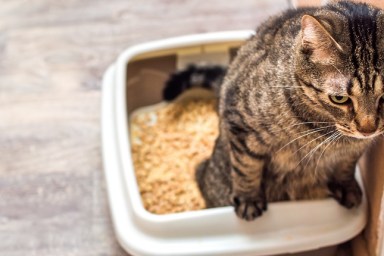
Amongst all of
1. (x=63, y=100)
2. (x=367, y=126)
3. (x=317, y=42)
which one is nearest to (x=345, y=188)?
(x=367, y=126)

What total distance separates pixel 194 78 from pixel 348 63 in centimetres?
82

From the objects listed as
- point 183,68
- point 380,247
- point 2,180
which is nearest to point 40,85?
point 2,180

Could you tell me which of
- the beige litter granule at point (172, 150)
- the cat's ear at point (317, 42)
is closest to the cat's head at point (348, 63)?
the cat's ear at point (317, 42)

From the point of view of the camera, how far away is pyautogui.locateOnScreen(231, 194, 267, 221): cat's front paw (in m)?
1.38

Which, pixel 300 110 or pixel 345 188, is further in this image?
pixel 345 188

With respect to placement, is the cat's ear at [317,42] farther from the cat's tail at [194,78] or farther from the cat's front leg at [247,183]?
the cat's tail at [194,78]

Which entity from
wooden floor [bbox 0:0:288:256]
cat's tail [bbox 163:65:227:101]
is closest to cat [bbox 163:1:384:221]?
cat's tail [bbox 163:65:227:101]

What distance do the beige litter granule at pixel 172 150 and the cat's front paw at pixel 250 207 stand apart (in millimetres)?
252

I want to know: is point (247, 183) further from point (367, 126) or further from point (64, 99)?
point (64, 99)

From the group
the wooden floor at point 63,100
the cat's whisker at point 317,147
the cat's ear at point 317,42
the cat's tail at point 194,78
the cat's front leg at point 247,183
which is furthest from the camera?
the cat's tail at point 194,78

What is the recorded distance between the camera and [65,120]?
190 centimetres

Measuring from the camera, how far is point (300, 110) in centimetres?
116

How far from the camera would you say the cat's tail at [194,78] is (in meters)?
1.75

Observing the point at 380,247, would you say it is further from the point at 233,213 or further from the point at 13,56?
the point at 13,56
